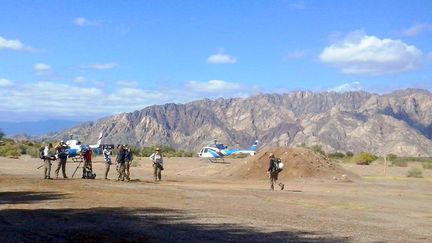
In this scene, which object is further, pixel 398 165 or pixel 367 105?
pixel 367 105

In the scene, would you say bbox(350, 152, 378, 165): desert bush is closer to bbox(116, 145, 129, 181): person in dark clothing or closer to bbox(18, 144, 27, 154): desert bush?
bbox(18, 144, 27, 154): desert bush

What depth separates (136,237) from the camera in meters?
14.5

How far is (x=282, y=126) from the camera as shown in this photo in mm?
174750

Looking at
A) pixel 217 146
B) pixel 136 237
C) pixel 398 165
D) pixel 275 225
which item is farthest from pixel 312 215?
pixel 398 165

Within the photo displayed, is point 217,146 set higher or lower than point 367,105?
lower

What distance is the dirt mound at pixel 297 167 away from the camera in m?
45.3

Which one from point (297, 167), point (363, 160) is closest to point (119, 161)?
point (297, 167)

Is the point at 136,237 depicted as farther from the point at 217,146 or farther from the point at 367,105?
the point at 367,105

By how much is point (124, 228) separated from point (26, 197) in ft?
30.5

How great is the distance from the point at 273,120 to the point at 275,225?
166 metres

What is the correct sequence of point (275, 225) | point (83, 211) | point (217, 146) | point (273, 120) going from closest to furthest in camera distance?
point (275, 225)
point (83, 211)
point (217, 146)
point (273, 120)

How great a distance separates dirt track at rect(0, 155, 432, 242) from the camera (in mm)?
15297

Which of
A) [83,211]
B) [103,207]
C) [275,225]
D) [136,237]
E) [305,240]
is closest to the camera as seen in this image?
[136,237]

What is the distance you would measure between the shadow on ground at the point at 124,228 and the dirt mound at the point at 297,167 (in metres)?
26.3
